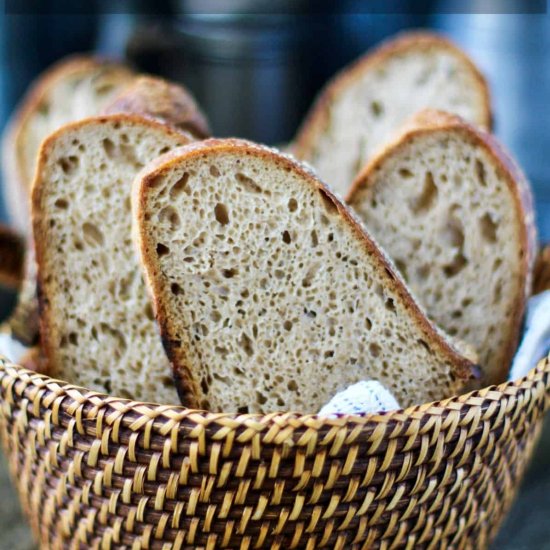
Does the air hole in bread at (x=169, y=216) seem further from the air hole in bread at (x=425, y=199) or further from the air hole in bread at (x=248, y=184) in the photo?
the air hole in bread at (x=425, y=199)

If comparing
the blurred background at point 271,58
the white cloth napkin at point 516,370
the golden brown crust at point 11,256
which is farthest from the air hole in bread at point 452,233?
the blurred background at point 271,58

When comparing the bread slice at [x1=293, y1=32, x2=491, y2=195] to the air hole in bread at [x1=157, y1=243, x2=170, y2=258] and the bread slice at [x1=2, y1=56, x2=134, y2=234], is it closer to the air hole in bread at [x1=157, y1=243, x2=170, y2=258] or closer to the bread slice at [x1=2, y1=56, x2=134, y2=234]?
the bread slice at [x1=2, y1=56, x2=134, y2=234]

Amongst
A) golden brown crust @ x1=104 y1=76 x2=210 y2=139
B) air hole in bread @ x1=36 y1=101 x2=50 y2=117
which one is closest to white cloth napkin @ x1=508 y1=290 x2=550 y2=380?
golden brown crust @ x1=104 y1=76 x2=210 y2=139

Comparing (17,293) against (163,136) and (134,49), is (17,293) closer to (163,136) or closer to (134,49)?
(163,136)

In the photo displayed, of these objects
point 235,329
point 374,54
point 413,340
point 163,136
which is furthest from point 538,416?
point 374,54

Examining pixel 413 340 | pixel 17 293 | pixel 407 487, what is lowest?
pixel 17 293
